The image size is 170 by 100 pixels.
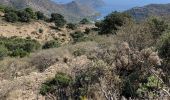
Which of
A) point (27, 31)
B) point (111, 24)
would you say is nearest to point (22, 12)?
point (27, 31)

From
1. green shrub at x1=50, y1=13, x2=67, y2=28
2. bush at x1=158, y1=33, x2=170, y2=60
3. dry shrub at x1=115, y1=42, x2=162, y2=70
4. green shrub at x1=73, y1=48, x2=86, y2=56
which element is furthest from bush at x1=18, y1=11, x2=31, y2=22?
bush at x1=158, y1=33, x2=170, y2=60

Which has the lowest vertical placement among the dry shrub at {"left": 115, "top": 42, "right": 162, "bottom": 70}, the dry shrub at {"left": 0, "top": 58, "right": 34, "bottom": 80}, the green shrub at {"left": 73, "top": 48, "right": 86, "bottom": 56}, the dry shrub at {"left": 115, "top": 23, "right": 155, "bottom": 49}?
the dry shrub at {"left": 0, "top": 58, "right": 34, "bottom": 80}

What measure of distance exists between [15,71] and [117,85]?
7.55 m

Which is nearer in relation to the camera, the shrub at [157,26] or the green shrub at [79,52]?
the shrub at [157,26]

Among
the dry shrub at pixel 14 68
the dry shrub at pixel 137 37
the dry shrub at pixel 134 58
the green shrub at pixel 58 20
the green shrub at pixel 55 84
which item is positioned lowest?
the green shrub at pixel 58 20

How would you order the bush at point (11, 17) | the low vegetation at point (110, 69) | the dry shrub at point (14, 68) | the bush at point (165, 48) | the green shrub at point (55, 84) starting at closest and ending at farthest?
the low vegetation at point (110, 69) < the bush at point (165, 48) < the green shrub at point (55, 84) < the dry shrub at point (14, 68) < the bush at point (11, 17)

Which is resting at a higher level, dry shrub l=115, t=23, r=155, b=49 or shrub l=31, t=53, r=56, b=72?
dry shrub l=115, t=23, r=155, b=49

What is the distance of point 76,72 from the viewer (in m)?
15.5

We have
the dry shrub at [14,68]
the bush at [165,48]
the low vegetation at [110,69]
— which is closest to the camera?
the low vegetation at [110,69]

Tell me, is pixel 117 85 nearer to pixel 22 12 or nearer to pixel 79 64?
pixel 79 64

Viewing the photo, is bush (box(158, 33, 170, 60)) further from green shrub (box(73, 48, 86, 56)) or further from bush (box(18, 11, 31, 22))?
bush (box(18, 11, 31, 22))

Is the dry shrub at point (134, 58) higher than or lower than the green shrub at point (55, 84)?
higher

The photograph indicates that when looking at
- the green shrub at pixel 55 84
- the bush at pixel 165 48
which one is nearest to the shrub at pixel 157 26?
the bush at pixel 165 48

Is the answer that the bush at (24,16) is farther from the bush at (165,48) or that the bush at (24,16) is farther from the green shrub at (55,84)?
the bush at (165,48)
